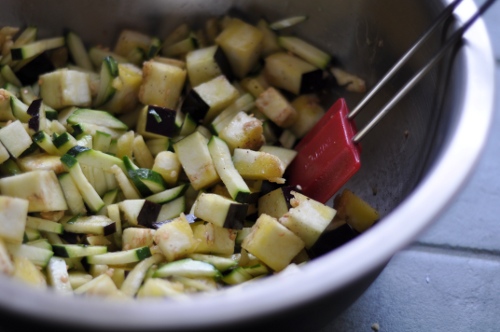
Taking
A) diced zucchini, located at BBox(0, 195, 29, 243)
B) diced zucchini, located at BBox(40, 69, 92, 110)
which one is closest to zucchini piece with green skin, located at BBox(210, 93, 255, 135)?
diced zucchini, located at BBox(40, 69, 92, 110)

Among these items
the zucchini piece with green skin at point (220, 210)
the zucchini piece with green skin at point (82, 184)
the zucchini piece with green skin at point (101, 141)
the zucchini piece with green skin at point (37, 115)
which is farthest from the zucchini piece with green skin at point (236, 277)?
the zucchini piece with green skin at point (37, 115)

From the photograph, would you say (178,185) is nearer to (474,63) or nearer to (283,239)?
(283,239)

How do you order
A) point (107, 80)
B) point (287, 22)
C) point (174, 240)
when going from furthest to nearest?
point (287, 22)
point (107, 80)
point (174, 240)

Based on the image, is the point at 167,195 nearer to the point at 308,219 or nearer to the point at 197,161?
the point at 197,161

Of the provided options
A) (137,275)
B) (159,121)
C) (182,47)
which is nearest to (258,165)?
(159,121)

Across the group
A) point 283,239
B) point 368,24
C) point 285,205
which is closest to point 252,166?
point 285,205

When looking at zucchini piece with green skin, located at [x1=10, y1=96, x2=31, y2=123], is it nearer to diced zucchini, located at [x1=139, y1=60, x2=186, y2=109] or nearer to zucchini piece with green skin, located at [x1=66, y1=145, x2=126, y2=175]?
zucchini piece with green skin, located at [x1=66, y1=145, x2=126, y2=175]

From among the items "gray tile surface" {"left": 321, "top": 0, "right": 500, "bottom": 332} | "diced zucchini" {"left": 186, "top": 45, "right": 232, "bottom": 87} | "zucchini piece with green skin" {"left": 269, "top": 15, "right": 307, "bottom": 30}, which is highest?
"zucchini piece with green skin" {"left": 269, "top": 15, "right": 307, "bottom": 30}
